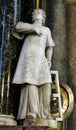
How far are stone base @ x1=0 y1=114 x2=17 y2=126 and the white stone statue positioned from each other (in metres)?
0.12

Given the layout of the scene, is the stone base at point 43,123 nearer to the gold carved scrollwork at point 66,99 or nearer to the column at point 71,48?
the gold carved scrollwork at point 66,99

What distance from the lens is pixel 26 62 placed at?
5.03 meters

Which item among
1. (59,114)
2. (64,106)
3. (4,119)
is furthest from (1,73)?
(64,106)

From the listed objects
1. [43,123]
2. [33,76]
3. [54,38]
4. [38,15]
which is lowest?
[43,123]

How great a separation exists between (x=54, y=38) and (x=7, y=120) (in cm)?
263

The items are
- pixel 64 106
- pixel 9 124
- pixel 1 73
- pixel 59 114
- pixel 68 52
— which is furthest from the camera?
pixel 68 52

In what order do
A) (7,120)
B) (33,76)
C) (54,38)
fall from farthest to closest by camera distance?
(54,38), (33,76), (7,120)

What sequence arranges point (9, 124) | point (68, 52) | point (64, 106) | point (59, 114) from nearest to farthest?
point (9, 124)
point (59, 114)
point (64, 106)
point (68, 52)

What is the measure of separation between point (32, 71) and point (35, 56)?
227 millimetres

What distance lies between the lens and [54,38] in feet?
22.8

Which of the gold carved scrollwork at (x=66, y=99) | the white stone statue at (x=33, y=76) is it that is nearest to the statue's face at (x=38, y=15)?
the white stone statue at (x=33, y=76)

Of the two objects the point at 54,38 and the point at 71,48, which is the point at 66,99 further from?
the point at 54,38

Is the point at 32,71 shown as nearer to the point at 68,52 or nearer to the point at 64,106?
the point at 64,106

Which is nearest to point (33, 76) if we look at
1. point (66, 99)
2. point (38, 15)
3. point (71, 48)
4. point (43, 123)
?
point (43, 123)
